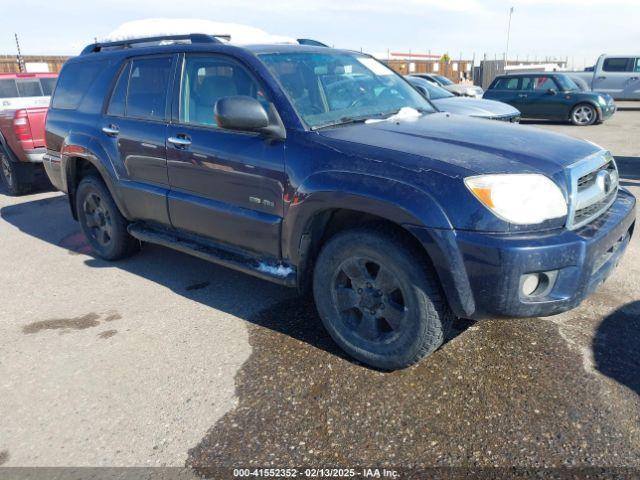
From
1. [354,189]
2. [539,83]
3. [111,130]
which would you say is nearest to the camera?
[354,189]

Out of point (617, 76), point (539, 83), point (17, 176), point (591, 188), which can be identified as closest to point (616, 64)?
point (617, 76)

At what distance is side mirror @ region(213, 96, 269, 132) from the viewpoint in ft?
9.74

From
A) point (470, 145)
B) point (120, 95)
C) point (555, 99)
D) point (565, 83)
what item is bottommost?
point (555, 99)

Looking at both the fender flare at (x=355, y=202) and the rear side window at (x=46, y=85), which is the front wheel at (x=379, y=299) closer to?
the fender flare at (x=355, y=202)

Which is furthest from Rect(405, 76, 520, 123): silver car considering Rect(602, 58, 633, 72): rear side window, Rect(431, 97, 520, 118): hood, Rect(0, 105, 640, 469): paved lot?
Rect(602, 58, 633, 72): rear side window

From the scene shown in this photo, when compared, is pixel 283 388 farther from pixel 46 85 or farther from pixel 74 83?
pixel 46 85

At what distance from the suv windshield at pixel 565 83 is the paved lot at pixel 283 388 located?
12.3m

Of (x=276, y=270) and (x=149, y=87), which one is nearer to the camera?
(x=276, y=270)

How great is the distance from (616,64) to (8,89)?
732 inches

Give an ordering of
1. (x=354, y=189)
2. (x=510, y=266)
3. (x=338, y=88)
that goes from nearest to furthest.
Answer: (x=510, y=266), (x=354, y=189), (x=338, y=88)

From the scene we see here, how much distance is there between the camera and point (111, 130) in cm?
423

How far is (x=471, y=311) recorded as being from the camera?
2518 mm

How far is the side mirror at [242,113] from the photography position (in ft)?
9.74

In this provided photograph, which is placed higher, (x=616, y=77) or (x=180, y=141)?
(x=180, y=141)
